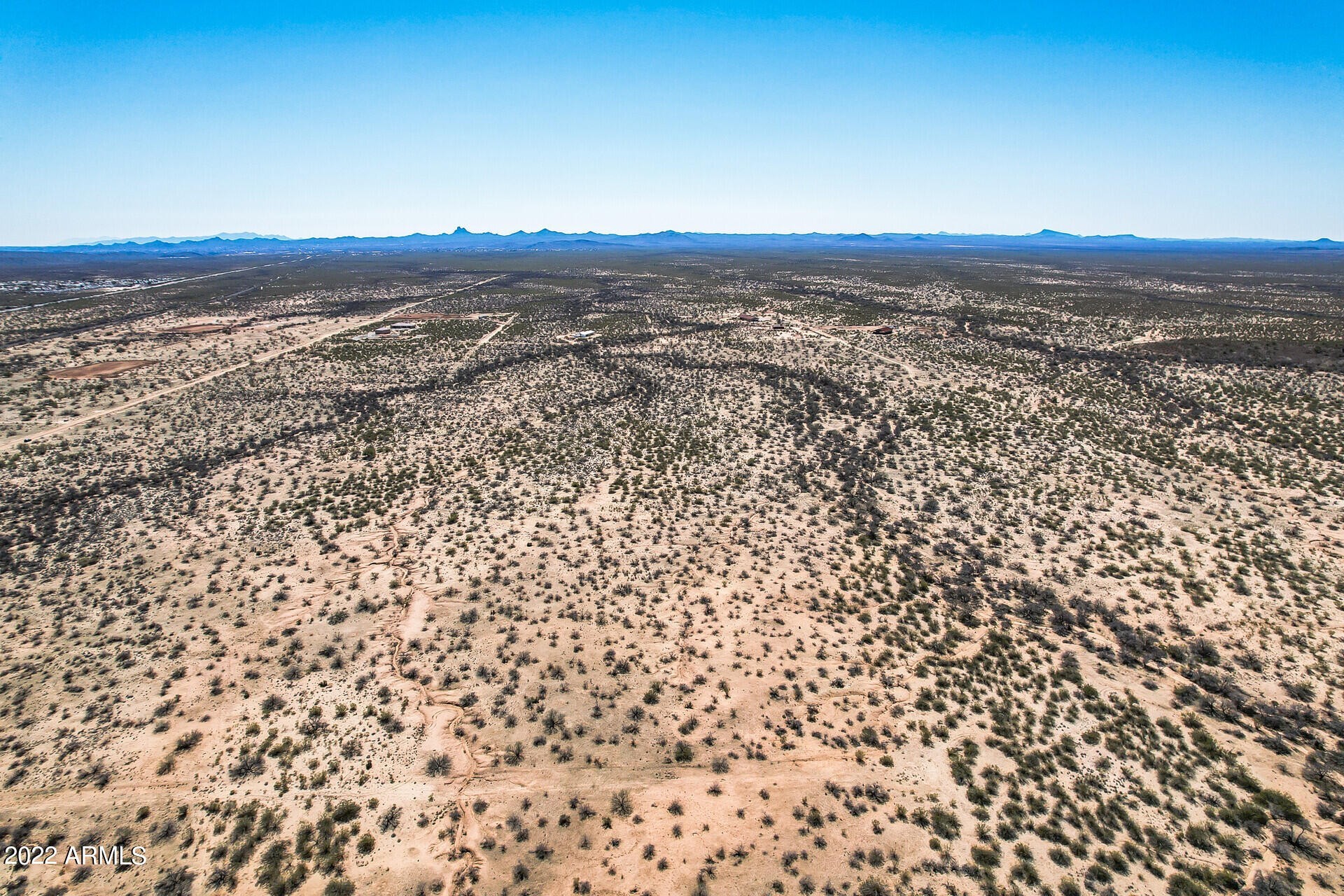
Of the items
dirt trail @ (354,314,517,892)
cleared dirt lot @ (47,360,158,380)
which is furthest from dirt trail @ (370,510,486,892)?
cleared dirt lot @ (47,360,158,380)

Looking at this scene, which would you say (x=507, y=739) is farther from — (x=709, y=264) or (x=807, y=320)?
(x=709, y=264)

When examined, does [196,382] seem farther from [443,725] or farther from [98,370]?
[443,725]

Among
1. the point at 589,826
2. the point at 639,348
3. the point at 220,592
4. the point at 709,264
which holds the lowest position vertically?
the point at 589,826

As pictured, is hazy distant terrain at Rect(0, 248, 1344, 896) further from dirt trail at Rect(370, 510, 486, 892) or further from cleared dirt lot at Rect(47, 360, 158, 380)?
cleared dirt lot at Rect(47, 360, 158, 380)

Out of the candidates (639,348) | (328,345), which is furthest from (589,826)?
(328,345)

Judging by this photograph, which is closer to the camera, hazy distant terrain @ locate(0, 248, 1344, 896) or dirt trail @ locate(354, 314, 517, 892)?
dirt trail @ locate(354, 314, 517, 892)

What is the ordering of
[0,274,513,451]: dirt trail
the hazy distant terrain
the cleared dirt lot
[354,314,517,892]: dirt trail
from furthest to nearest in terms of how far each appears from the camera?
the cleared dirt lot → [0,274,513,451]: dirt trail → the hazy distant terrain → [354,314,517,892]: dirt trail
